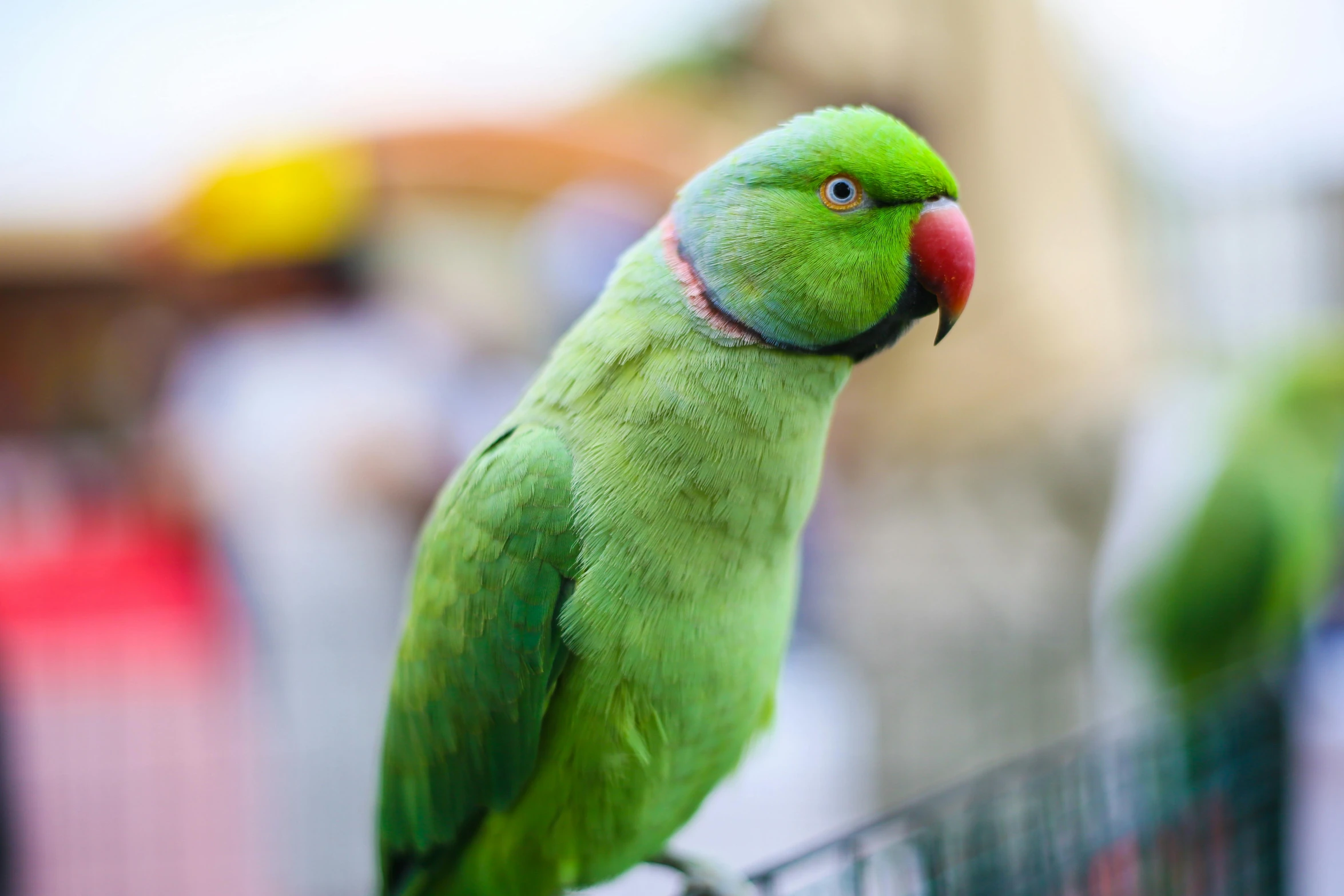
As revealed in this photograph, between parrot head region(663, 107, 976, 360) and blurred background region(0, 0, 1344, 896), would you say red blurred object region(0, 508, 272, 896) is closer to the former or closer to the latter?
blurred background region(0, 0, 1344, 896)

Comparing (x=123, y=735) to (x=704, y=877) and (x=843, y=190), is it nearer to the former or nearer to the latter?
(x=704, y=877)

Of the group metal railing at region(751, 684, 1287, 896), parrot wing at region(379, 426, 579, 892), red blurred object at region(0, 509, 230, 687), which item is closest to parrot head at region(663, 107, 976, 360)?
parrot wing at region(379, 426, 579, 892)

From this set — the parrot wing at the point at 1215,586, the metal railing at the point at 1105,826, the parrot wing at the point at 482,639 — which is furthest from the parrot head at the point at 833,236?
the parrot wing at the point at 1215,586

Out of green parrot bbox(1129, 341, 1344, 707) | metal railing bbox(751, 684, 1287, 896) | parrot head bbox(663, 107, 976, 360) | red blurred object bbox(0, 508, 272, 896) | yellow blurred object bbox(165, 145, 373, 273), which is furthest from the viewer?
yellow blurred object bbox(165, 145, 373, 273)

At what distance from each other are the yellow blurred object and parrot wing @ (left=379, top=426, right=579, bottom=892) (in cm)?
255

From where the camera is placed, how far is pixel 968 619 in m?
3.53

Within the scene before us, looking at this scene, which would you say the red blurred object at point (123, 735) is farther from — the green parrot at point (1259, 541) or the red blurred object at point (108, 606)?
the green parrot at point (1259, 541)

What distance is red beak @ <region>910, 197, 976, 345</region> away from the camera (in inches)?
38.4

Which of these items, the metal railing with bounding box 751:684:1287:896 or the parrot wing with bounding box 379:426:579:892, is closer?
the parrot wing with bounding box 379:426:579:892

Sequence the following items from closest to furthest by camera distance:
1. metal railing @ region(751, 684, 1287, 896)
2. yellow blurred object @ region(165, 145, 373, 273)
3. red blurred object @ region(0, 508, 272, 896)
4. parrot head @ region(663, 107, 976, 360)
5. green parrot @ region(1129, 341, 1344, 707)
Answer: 1. parrot head @ region(663, 107, 976, 360)
2. metal railing @ region(751, 684, 1287, 896)
3. green parrot @ region(1129, 341, 1344, 707)
4. red blurred object @ region(0, 508, 272, 896)
5. yellow blurred object @ region(165, 145, 373, 273)

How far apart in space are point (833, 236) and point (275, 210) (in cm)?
287

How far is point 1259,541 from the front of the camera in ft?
8.17

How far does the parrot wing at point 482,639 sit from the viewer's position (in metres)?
1.02

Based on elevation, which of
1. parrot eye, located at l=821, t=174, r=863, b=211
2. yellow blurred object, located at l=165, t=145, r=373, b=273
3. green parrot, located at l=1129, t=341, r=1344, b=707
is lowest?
green parrot, located at l=1129, t=341, r=1344, b=707
